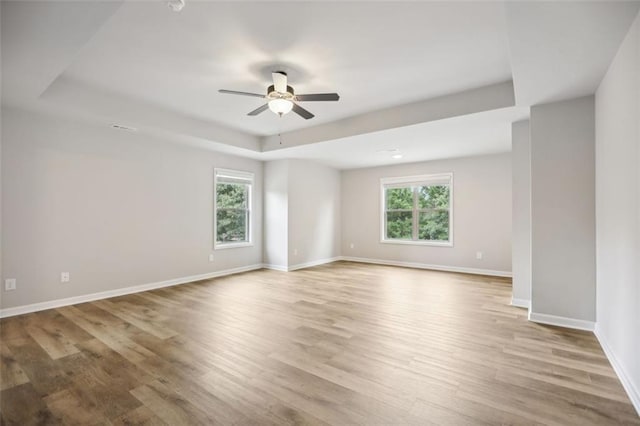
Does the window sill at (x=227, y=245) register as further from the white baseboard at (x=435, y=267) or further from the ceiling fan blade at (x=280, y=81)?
the ceiling fan blade at (x=280, y=81)

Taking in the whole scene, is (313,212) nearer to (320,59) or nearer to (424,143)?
(424,143)

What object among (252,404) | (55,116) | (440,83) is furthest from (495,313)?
(55,116)

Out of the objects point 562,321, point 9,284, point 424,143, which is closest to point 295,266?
point 424,143

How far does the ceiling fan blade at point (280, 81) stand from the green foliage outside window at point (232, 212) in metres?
3.35

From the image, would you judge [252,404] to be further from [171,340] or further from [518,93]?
[518,93]

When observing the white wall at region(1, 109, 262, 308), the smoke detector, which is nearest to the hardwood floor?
the white wall at region(1, 109, 262, 308)

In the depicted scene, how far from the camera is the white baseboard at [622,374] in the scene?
1874mm

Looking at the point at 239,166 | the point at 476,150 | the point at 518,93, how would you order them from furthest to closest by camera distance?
1. the point at 239,166
2. the point at 476,150
3. the point at 518,93

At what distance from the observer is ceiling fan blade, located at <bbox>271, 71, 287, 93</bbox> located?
2.96m

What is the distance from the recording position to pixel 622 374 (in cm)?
214

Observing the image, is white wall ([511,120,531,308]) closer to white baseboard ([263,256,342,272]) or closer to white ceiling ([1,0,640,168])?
white ceiling ([1,0,640,168])

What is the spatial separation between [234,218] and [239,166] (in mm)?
1083

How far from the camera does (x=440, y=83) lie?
3352 mm

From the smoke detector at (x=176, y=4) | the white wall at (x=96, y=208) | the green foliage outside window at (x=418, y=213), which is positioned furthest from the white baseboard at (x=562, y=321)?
the white wall at (x=96, y=208)
